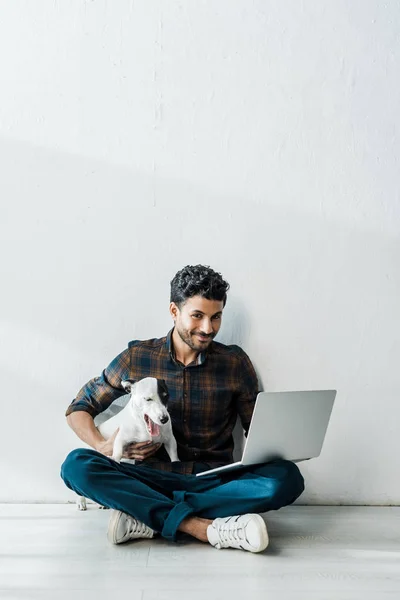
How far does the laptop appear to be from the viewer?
227 cm

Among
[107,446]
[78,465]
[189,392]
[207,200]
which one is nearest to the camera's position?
[78,465]

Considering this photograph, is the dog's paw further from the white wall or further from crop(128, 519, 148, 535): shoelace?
crop(128, 519, 148, 535): shoelace

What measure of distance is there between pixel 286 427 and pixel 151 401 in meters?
0.46

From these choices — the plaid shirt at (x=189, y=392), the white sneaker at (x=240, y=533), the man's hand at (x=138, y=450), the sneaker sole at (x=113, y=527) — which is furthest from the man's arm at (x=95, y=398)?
the white sneaker at (x=240, y=533)

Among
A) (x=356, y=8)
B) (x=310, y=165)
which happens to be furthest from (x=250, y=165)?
(x=356, y=8)

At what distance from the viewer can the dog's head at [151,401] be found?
249 centimetres

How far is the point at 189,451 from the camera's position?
268cm

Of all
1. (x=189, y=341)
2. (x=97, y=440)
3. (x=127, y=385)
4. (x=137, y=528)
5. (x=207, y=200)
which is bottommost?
(x=137, y=528)

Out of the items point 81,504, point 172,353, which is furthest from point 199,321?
point 81,504

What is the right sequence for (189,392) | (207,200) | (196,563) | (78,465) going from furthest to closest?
1. (207,200)
2. (189,392)
3. (78,465)
4. (196,563)

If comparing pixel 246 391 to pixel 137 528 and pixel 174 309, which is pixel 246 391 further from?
pixel 137 528

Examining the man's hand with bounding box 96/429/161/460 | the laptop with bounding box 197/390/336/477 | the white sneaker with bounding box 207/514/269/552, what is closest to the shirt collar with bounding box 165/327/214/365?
the man's hand with bounding box 96/429/161/460

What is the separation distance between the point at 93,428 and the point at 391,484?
1.19 metres

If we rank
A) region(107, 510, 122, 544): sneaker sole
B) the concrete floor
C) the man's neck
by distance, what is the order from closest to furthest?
the concrete floor < region(107, 510, 122, 544): sneaker sole < the man's neck
